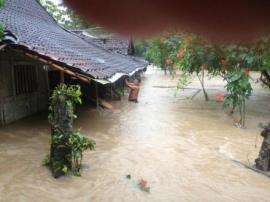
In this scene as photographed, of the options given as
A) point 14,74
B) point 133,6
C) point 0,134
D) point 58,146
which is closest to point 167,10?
point 133,6

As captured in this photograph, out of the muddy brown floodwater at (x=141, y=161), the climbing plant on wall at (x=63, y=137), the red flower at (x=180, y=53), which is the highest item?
the red flower at (x=180, y=53)

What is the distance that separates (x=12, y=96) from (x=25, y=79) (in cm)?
98

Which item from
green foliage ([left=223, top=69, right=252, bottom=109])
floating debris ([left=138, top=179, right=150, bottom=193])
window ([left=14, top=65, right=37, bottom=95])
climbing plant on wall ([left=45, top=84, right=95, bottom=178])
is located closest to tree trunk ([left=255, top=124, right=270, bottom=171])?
floating debris ([left=138, top=179, right=150, bottom=193])

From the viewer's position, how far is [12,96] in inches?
363

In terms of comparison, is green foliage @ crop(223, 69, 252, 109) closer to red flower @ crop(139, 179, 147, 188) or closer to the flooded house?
the flooded house

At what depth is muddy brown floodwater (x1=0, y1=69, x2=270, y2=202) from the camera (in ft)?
18.1

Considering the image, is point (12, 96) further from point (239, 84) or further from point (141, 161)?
point (239, 84)

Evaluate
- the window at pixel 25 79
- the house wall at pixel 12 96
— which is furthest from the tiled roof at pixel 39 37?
the window at pixel 25 79

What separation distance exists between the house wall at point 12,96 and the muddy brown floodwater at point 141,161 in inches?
13.3

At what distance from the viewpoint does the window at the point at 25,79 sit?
377 inches

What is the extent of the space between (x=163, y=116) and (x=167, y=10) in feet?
38.8

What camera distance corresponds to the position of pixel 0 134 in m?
8.17

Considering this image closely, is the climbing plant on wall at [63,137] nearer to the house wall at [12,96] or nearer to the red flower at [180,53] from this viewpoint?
the house wall at [12,96]

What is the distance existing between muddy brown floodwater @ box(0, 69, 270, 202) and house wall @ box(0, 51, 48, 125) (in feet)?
1.11
